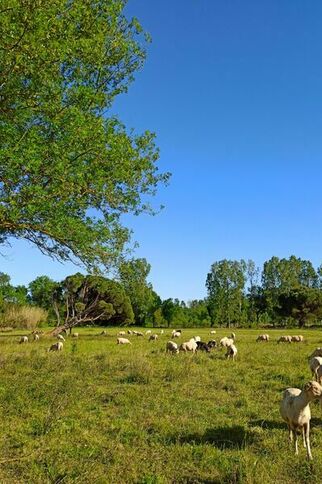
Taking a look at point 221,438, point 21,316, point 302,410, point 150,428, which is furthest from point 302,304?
point 302,410

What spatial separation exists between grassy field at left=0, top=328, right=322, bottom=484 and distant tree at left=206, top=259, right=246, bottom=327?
8661 centimetres

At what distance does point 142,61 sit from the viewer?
1570cm

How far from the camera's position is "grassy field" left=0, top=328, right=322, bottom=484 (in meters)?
7.32

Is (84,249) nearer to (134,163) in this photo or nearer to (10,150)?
(134,163)

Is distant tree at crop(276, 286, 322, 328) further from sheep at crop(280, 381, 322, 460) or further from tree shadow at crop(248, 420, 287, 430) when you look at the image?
sheep at crop(280, 381, 322, 460)

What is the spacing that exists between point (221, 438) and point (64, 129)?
8.99m

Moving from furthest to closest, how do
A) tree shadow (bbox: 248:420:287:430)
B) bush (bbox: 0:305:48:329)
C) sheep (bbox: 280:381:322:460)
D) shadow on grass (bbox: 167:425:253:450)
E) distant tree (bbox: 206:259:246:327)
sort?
1. distant tree (bbox: 206:259:246:327)
2. bush (bbox: 0:305:48:329)
3. tree shadow (bbox: 248:420:287:430)
4. shadow on grass (bbox: 167:425:253:450)
5. sheep (bbox: 280:381:322:460)

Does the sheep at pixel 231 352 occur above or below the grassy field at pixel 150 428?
above

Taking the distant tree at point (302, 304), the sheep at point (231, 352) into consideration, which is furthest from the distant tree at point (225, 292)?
the sheep at point (231, 352)

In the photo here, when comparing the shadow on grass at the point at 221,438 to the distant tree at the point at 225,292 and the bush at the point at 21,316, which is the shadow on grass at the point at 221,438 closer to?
the bush at the point at 21,316

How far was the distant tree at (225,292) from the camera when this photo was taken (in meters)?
103

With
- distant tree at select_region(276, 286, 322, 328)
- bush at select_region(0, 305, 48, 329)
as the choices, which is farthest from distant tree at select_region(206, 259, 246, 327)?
bush at select_region(0, 305, 48, 329)

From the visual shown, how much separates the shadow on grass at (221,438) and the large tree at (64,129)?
21.8ft

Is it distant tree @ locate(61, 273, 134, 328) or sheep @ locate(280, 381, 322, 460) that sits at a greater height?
distant tree @ locate(61, 273, 134, 328)
